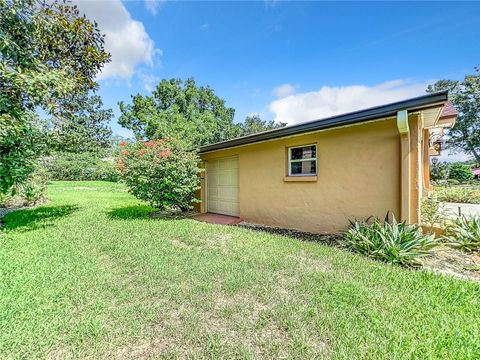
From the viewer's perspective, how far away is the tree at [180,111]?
2639 cm

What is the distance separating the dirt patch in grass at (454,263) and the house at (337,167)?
883mm

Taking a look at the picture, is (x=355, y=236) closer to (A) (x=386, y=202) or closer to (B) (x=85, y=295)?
(A) (x=386, y=202)

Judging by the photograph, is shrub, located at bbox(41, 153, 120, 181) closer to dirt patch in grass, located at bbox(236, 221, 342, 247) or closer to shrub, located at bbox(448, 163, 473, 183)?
dirt patch in grass, located at bbox(236, 221, 342, 247)

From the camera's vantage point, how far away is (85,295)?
11.1ft

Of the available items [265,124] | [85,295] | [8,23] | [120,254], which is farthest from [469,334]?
[265,124]

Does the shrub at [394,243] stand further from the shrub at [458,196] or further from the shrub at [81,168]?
the shrub at [81,168]

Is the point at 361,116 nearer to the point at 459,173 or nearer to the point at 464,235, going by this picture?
the point at 464,235

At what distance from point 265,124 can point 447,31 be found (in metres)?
29.5

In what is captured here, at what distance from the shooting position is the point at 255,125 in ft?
120

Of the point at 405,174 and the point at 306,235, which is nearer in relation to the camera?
the point at 405,174

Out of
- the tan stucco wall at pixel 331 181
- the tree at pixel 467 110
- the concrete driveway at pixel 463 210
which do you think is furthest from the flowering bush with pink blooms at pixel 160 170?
the tree at pixel 467 110

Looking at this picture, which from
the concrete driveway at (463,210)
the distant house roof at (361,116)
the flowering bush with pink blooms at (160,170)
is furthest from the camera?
the flowering bush with pink blooms at (160,170)

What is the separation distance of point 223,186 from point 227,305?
287 inches

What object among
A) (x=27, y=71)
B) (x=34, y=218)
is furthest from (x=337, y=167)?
(x=34, y=218)
